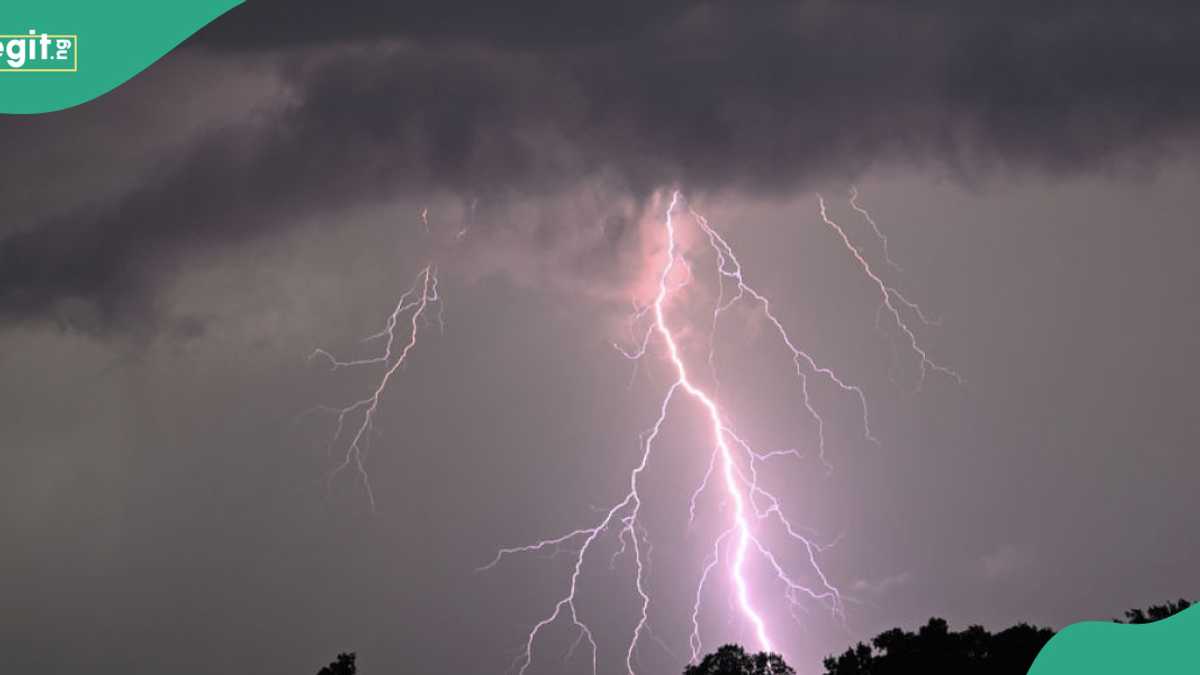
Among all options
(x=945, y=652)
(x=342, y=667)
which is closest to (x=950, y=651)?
(x=945, y=652)

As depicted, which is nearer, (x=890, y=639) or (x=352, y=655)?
(x=890, y=639)

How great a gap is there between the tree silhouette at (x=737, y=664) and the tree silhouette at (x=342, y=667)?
9.08 metres

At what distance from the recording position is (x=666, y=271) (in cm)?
3553

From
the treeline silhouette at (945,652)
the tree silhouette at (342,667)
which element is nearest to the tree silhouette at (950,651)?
the treeline silhouette at (945,652)

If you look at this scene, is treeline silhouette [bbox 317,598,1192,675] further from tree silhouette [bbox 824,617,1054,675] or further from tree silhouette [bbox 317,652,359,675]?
tree silhouette [bbox 317,652,359,675]

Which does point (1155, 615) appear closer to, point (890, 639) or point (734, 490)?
point (890, 639)

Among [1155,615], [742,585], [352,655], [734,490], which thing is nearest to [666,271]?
[734,490]

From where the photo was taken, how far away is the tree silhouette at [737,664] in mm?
36375

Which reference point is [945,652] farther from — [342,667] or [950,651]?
[342,667]

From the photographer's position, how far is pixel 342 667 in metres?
36.7

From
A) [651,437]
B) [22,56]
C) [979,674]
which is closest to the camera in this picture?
[22,56]

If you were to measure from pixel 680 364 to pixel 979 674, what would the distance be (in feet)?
34.7

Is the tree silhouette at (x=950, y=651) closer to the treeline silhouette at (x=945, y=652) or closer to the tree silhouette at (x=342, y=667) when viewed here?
the treeline silhouette at (x=945, y=652)

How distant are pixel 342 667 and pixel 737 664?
10716 mm
